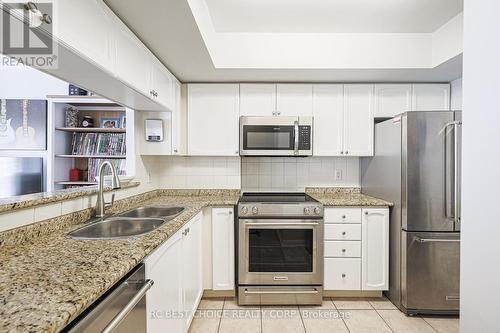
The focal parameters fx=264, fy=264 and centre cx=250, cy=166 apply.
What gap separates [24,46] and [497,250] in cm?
191

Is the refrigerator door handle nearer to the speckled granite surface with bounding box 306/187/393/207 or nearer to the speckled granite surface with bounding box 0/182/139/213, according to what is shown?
the speckled granite surface with bounding box 306/187/393/207

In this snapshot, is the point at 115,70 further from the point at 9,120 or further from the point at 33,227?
the point at 9,120

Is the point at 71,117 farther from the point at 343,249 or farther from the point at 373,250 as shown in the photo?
the point at 373,250

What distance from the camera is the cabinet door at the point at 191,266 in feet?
5.83

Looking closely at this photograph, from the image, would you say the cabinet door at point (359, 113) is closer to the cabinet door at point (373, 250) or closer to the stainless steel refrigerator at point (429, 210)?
the stainless steel refrigerator at point (429, 210)

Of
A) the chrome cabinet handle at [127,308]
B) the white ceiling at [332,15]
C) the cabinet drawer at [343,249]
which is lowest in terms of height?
the cabinet drawer at [343,249]

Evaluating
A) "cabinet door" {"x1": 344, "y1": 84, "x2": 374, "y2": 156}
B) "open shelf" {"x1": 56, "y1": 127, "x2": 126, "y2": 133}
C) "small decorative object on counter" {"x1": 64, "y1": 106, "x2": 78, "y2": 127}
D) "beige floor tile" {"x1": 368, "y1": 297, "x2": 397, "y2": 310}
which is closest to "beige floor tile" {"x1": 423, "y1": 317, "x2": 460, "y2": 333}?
"beige floor tile" {"x1": 368, "y1": 297, "x2": 397, "y2": 310}

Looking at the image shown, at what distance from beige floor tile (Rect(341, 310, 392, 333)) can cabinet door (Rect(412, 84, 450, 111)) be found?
79.4 inches

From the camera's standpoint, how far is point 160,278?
4.31 ft

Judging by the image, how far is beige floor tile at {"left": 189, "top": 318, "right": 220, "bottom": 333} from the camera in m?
1.99

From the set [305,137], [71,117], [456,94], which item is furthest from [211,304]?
[456,94]

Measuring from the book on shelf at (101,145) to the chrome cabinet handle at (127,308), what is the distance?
2.50 m

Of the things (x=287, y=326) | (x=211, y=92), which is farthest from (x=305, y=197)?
(x=211, y=92)

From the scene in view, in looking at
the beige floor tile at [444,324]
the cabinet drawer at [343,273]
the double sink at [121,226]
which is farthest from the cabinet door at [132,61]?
the beige floor tile at [444,324]
